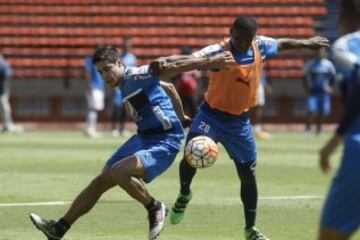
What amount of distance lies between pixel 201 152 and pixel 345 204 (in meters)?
3.99

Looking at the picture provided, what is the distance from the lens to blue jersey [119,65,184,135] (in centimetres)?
992

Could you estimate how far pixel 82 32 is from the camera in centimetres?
3550

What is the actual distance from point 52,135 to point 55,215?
16597 mm

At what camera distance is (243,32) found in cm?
1040

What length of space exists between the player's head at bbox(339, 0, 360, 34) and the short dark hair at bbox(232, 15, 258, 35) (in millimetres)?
3325

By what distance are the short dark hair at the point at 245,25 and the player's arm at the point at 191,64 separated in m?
0.76

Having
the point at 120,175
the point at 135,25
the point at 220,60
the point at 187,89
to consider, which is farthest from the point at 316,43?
the point at 135,25

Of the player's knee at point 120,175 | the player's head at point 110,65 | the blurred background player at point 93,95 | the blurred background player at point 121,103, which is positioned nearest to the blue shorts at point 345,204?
A: the player's knee at point 120,175

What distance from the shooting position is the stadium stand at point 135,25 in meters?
34.4

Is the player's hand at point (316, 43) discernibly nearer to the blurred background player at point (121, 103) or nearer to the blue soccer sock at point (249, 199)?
the blue soccer sock at point (249, 199)

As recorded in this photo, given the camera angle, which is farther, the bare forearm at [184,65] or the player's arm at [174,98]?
the player's arm at [174,98]

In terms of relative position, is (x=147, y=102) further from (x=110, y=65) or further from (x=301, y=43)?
(x=301, y=43)

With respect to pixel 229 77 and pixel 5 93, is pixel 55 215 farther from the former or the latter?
pixel 5 93

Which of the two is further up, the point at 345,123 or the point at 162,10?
the point at 345,123
